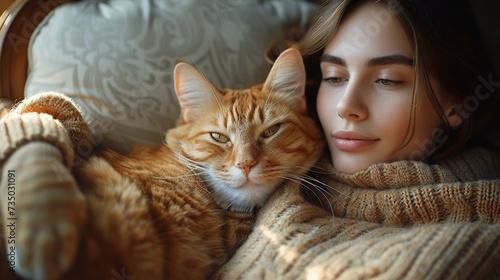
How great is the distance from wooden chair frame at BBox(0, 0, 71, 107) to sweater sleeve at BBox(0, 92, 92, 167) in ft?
1.03

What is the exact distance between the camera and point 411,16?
3.92ft

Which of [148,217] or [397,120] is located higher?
[397,120]

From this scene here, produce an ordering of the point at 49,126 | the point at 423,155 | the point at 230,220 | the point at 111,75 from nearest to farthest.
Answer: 1. the point at 49,126
2. the point at 230,220
3. the point at 423,155
4. the point at 111,75

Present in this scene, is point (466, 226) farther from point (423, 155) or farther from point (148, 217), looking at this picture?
point (148, 217)

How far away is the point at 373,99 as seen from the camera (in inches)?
46.5

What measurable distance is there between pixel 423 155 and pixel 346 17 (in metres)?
0.52

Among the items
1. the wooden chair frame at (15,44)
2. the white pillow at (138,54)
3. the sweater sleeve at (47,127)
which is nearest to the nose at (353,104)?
the white pillow at (138,54)

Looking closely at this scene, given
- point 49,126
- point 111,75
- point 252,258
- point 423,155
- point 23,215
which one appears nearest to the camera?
point 23,215

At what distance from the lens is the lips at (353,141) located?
3.95 ft

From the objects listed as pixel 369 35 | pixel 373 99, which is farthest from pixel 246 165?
pixel 369 35

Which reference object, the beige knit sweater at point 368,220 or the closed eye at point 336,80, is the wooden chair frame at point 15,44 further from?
the closed eye at point 336,80

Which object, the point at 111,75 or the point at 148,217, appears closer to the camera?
the point at 148,217

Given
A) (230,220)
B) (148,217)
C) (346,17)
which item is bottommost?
(230,220)

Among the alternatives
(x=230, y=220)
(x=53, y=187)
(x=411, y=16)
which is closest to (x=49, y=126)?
(x=53, y=187)
